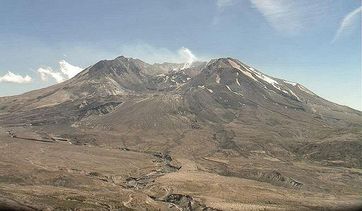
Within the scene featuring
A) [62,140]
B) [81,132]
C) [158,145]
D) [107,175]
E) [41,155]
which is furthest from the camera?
[81,132]

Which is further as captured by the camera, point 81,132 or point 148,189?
point 81,132

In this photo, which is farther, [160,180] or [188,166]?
[188,166]

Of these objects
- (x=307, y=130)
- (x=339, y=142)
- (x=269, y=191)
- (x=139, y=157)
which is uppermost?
(x=307, y=130)

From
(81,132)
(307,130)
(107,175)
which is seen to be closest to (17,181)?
(107,175)

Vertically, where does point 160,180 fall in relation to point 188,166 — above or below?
below

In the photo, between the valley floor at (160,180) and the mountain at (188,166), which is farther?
the mountain at (188,166)

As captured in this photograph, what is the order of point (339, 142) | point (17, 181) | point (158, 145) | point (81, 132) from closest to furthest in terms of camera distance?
point (17, 181) → point (339, 142) → point (158, 145) → point (81, 132)

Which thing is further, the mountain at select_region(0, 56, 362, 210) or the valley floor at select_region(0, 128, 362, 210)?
the mountain at select_region(0, 56, 362, 210)

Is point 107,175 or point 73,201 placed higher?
point 107,175

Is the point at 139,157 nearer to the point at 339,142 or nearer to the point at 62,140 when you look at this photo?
the point at 62,140

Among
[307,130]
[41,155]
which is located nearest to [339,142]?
[307,130]
